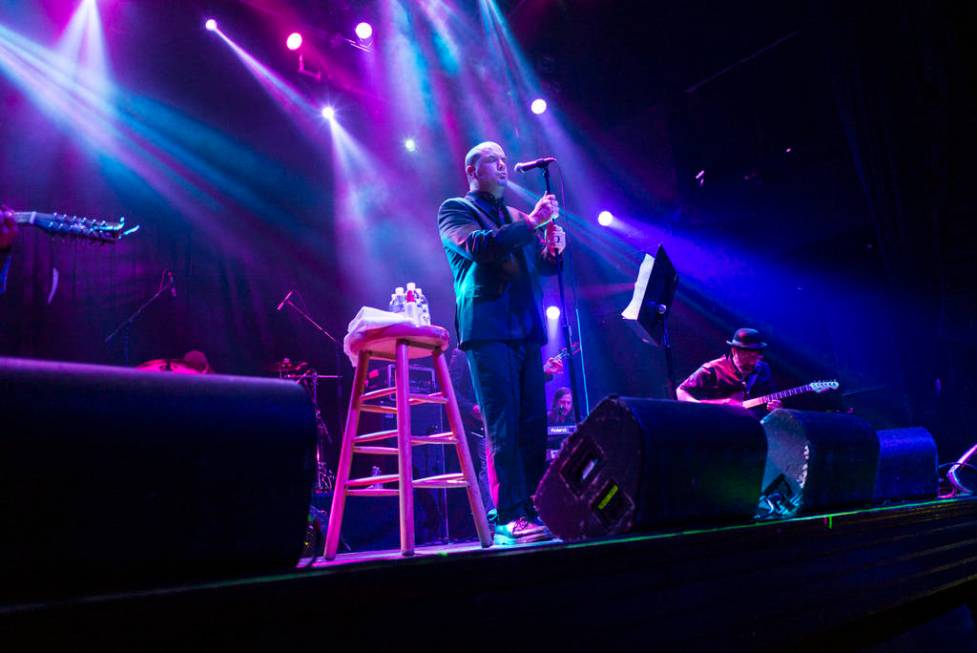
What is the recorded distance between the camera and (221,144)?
7.21 meters

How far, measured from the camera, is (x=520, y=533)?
2.32 m

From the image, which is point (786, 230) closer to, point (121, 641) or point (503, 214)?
point (503, 214)

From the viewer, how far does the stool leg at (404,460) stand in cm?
223

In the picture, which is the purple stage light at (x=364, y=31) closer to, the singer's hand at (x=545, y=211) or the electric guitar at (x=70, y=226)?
the electric guitar at (x=70, y=226)

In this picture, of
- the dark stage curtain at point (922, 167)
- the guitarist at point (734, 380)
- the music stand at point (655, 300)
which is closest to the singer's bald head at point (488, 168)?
the music stand at point (655, 300)

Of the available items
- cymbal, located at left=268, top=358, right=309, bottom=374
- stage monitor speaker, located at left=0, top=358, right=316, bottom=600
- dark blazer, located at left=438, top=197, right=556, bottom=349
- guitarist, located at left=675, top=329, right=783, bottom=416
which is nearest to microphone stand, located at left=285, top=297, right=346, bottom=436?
cymbal, located at left=268, top=358, right=309, bottom=374

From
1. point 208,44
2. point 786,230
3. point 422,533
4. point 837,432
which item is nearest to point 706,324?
point 786,230

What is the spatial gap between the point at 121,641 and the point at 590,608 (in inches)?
34.5

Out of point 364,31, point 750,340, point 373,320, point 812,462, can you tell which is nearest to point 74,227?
point 373,320

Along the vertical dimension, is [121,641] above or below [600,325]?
below

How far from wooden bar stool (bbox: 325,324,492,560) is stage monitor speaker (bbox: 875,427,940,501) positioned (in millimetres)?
2695

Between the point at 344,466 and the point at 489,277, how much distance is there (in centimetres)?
97

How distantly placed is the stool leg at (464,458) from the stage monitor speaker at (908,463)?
8.74ft

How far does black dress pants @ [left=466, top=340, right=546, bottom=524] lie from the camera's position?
250cm
